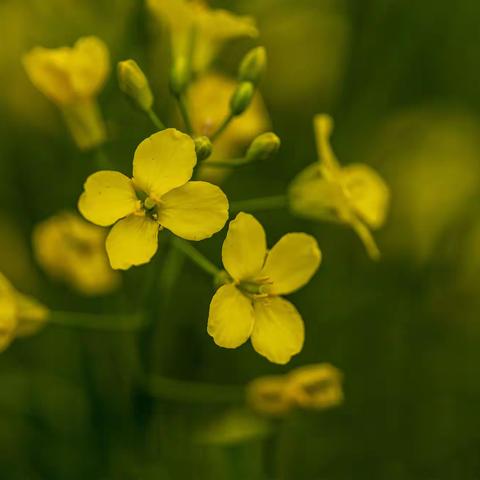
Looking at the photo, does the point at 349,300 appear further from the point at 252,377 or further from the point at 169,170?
the point at 169,170

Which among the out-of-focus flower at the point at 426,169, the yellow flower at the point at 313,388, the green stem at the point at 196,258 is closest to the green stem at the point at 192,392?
the yellow flower at the point at 313,388

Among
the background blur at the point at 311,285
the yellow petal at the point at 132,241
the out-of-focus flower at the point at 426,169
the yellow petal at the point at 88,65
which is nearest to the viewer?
the yellow petal at the point at 132,241

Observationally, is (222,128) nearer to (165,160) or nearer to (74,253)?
(165,160)

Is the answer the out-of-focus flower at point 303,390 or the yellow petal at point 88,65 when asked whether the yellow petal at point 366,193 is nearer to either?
the out-of-focus flower at point 303,390

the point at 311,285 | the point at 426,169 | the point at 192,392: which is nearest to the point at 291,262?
the point at 192,392

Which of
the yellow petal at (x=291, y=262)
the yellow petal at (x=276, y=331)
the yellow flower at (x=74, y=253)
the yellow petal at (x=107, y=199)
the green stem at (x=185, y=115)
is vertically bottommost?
the yellow flower at (x=74, y=253)

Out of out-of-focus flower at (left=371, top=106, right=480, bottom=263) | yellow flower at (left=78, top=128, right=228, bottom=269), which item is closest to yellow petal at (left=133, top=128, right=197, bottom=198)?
yellow flower at (left=78, top=128, right=228, bottom=269)

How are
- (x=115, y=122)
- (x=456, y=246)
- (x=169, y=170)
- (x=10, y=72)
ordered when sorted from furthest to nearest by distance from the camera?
(x=10, y=72) < (x=115, y=122) < (x=456, y=246) < (x=169, y=170)

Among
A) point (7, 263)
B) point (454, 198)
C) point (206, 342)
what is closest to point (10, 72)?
point (7, 263)
